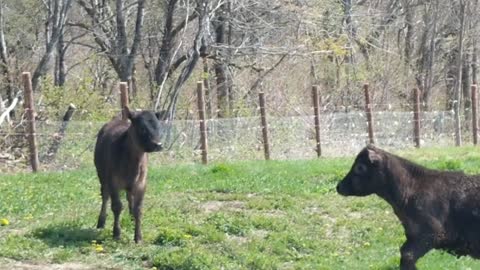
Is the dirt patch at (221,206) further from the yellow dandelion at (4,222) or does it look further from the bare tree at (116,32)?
the bare tree at (116,32)

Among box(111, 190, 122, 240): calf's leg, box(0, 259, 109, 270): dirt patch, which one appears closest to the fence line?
box(111, 190, 122, 240): calf's leg

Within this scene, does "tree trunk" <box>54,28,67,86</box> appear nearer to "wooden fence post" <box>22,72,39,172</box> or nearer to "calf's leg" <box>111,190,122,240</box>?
"wooden fence post" <box>22,72,39,172</box>

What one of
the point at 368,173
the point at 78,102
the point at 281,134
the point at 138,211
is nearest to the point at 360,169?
the point at 368,173

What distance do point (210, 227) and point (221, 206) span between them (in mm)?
2054

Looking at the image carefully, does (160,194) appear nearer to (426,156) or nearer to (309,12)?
(426,156)

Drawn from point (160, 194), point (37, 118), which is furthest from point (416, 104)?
point (160, 194)

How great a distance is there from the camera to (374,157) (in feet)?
35.9

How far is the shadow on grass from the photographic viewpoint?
40.0 feet

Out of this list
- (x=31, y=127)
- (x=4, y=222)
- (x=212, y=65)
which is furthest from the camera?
(x=212, y=65)

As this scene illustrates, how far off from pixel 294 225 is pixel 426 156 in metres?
10.5

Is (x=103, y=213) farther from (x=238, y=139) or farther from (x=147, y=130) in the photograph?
(x=238, y=139)

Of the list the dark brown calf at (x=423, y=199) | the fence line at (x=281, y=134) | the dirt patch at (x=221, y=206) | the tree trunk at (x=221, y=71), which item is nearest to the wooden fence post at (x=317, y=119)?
the fence line at (x=281, y=134)

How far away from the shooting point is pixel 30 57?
112 feet

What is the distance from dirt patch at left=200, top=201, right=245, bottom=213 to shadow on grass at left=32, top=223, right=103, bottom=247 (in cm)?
250
